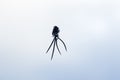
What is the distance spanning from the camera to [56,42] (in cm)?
2967

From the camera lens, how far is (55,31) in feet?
86.3

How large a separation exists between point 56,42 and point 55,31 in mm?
3609

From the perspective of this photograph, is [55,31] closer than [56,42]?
Yes
